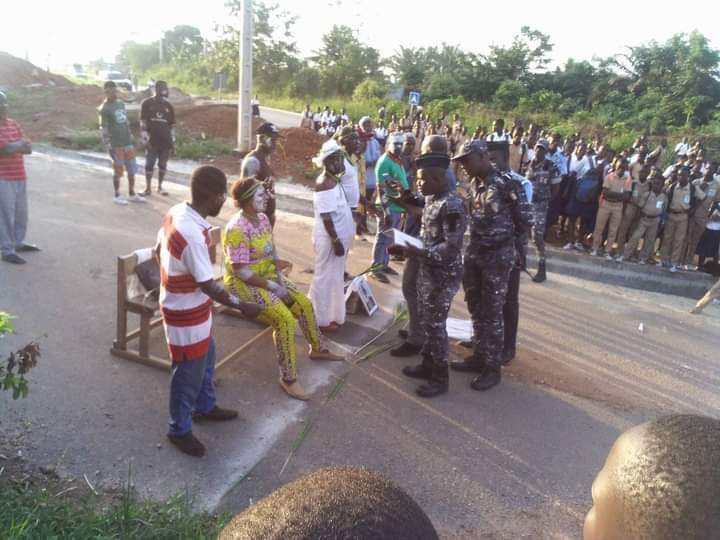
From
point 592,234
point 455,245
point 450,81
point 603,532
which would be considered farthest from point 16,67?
point 603,532

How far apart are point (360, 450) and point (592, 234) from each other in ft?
26.6

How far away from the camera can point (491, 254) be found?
189 inches

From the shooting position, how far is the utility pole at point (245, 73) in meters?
14.2

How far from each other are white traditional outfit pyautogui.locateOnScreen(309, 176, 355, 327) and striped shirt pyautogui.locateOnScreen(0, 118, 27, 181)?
3.55 m

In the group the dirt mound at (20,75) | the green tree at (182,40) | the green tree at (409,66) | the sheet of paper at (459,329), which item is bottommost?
the sheet of paper at (459,329)

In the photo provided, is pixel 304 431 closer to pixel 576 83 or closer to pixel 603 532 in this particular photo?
pixel 603 532

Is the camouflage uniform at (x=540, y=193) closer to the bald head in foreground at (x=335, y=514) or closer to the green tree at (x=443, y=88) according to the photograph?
the bald head in foreground at (x=335, y=514)

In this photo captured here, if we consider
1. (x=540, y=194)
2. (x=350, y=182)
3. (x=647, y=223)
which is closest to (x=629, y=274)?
(x=647, y=223)

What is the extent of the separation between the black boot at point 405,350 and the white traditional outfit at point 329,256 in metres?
0.81

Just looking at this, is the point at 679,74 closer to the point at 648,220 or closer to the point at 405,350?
the point at 648,220

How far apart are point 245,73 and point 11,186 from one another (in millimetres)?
9178

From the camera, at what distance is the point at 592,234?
10.5 m

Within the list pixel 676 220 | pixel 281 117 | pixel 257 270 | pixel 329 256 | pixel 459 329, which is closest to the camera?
pixel 257 270

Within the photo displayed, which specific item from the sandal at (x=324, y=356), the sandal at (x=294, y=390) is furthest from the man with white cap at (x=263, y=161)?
the sandal at (x=294, y=390)
